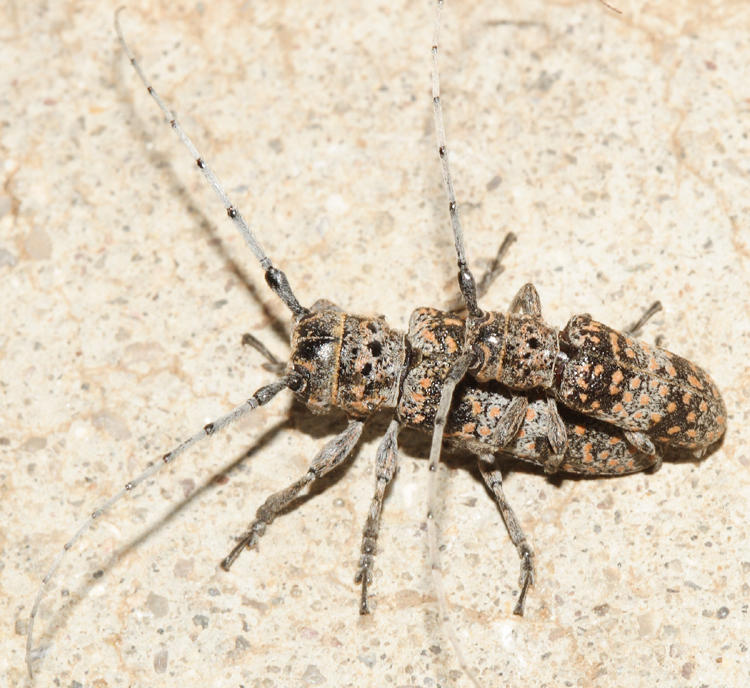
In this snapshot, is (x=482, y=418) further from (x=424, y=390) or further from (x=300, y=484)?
(x=300, y=484)

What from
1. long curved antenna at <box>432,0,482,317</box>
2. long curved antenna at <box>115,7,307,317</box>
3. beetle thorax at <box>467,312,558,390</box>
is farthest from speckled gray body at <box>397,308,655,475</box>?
long curved antenna at <box>115,7,307,317</box>

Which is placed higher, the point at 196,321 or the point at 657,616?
the point at 196,321

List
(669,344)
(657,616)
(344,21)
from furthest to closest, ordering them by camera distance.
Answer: (344,21) → (669,344) → (657,616)

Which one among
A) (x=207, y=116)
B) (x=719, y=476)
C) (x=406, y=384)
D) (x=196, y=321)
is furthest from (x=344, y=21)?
(x=719, y=476)

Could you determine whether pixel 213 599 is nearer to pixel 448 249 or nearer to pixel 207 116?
pixel 448 249

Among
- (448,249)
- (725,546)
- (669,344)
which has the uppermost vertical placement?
(448,249)

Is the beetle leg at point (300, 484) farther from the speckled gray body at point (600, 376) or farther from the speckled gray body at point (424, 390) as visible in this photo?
the speckled gray body at point (600, 376)
